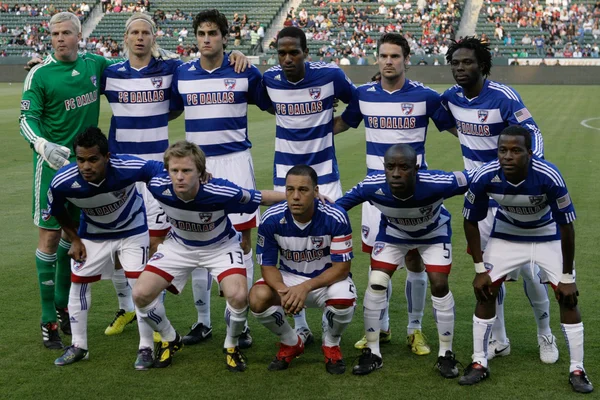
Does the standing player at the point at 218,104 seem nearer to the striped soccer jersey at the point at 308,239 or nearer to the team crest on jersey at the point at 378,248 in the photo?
the striped soccer jersey at the point at 308,239

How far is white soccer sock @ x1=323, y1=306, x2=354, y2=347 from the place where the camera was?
18.2 ft

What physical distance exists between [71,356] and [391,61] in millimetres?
3201

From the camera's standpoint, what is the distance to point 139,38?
6500 mm

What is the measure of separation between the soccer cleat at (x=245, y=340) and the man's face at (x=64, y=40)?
8.52 feet

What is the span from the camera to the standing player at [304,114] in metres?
6.48

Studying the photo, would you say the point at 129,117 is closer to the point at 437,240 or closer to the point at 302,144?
the point at 302,144

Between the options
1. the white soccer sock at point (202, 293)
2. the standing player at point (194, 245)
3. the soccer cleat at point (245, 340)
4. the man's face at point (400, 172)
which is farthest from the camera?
the white soccer sock at point (202, 293)

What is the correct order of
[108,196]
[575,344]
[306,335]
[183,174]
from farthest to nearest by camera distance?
[306,335] → [108,196] → [183,174] → [575,344]

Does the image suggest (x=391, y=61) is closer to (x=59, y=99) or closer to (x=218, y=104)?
(x=218, y=104)

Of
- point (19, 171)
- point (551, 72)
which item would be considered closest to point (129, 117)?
point (19, 171)

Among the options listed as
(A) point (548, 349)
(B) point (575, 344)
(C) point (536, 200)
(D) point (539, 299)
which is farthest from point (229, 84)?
(B) point (575, 344)

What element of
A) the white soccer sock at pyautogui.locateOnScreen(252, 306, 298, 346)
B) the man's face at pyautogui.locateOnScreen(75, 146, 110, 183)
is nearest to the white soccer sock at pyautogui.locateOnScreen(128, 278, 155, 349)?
the white soccer sock at pyautogui.locateOnScreen(252, 306, 298, 346)

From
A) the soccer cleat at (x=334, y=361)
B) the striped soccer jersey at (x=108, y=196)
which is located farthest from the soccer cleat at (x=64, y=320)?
the soccer cleat at (x=334, y=361)

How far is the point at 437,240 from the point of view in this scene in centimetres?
575
